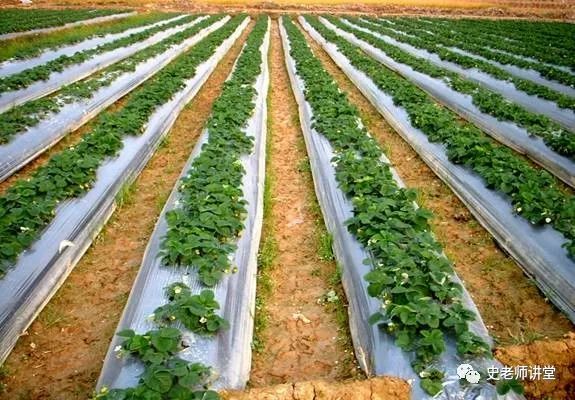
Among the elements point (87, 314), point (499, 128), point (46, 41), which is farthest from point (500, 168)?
point (46, 41)

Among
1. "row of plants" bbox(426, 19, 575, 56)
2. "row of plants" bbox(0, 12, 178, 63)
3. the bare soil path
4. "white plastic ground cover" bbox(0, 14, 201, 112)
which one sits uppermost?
"row of plants" bbox(0, 12, 178, 63)

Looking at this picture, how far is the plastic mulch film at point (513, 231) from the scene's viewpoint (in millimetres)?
4375

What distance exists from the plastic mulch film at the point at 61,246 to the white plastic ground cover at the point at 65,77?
13.9ft

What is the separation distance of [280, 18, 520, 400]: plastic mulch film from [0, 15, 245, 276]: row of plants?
3381 millimetres

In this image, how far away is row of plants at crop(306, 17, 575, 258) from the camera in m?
4.93

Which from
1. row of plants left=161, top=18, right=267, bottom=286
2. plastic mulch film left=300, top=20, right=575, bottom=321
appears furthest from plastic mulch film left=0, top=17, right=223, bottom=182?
plastic mulch film left=300, top=20, right=575, bottom=321

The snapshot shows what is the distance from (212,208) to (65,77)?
31.7ft

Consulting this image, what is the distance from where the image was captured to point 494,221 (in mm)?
5508

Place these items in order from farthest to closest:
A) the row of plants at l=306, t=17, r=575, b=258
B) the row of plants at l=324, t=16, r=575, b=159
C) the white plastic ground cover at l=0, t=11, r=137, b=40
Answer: the white plastic ground cover at l=0, t=11, r=137, b=40 → the row of plants at l=324, t=16, r=575, b=159 → the row of plants at l=306, t=17, r=575, b=258

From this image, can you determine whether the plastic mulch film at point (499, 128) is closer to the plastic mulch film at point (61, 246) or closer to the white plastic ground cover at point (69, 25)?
the plastic mulch film at point (61, 246)

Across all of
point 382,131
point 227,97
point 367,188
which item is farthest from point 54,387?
point 382,131

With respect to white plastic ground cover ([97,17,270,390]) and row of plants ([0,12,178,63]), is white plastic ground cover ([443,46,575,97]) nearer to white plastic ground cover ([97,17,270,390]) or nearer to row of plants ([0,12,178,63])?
white plastic ground cover ([97,17,270,390])

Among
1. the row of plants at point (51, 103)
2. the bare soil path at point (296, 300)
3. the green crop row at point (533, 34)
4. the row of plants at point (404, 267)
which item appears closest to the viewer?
the row of plants at point (404, 267)

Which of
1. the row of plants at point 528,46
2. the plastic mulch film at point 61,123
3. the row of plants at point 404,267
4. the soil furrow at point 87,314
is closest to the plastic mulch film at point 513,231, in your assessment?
the row of plants at point 404,267
